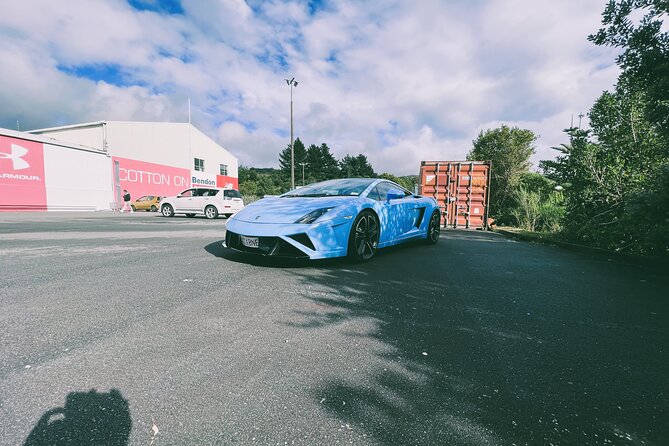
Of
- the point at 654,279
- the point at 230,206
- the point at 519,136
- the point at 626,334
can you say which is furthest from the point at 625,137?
the point at 519,136

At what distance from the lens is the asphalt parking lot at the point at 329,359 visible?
50.3 inches

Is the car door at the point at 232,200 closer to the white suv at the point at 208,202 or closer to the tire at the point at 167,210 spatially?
the white suv at the point at 208,202

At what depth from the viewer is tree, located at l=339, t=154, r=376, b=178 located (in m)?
93.1

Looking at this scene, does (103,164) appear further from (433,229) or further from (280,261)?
(433,229)

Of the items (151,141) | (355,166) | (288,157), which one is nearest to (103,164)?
(151,141)

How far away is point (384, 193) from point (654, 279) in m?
3.55

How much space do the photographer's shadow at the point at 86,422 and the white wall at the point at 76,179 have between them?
26.8 m

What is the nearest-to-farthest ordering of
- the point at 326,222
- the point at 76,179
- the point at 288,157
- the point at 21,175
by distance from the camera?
the point at 326,222 → the point at 21,175 → the point at 76,179 → the point at 288,157

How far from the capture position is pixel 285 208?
165 inches

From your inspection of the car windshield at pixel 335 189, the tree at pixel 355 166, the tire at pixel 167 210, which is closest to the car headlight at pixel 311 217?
the car windshield at pixel 335 189

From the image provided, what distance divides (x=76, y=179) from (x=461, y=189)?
26.0 metres

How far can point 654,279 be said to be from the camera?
12.7 ft

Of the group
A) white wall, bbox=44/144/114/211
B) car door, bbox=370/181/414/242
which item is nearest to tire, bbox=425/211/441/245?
car door, bbox=370/181/414/242

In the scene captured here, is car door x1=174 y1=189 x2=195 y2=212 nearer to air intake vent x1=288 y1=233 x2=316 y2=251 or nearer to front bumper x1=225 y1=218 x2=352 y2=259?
front bumper x1=225 y1=218 x2=352 y2=259
